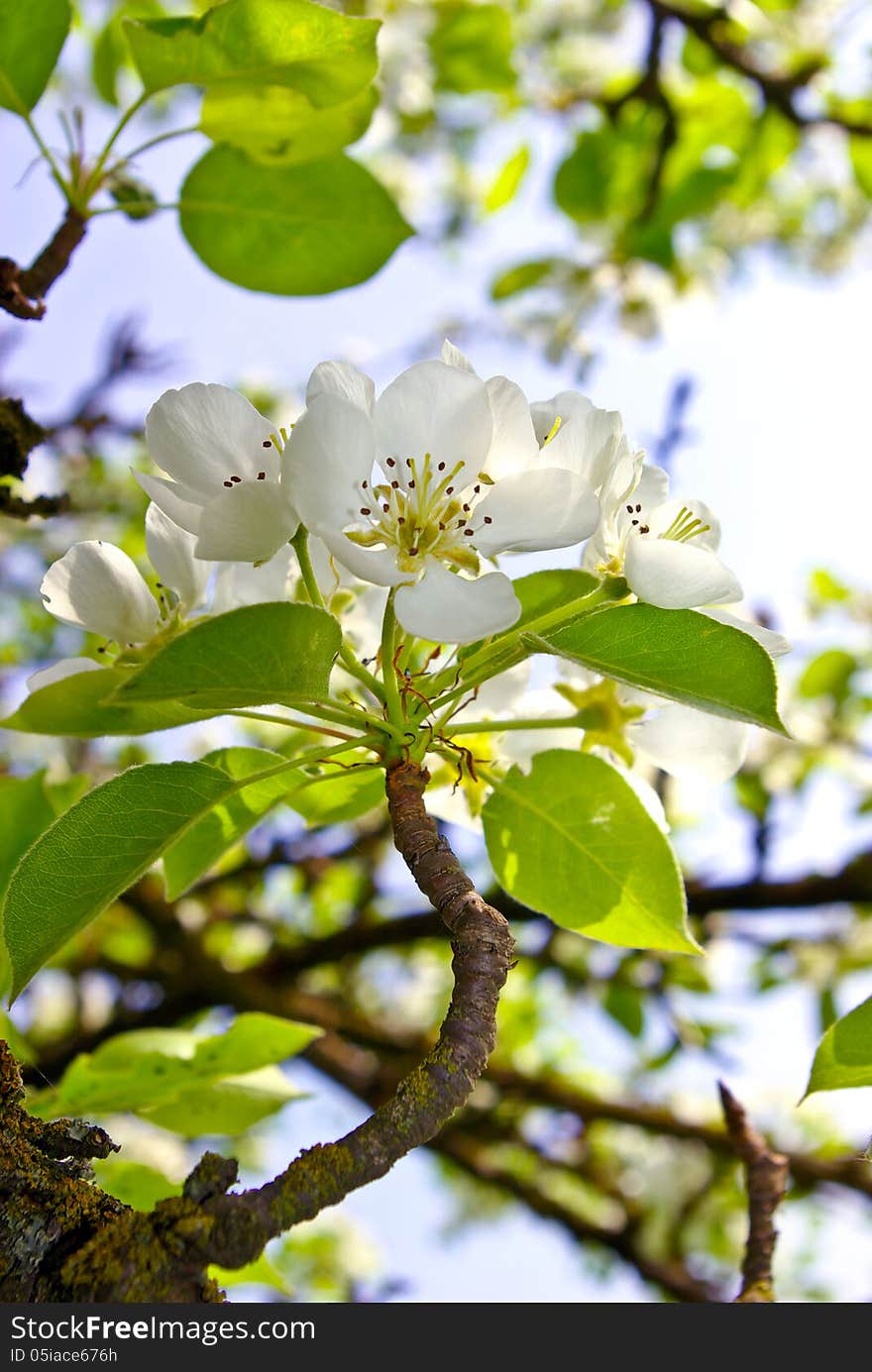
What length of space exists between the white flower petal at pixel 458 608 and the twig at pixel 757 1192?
67 cm

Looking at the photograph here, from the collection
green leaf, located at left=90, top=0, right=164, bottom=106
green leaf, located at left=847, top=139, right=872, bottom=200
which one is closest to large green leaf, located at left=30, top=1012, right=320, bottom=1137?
green leaf, located at left=90, top=0, right=164, bottom=106

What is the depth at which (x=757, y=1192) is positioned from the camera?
3.80ft

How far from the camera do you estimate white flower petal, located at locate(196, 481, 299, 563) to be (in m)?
0.79

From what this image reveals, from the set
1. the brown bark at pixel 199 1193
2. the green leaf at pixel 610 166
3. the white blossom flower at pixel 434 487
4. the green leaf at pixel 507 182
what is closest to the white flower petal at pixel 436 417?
the white blossom flower at pixel 434 487

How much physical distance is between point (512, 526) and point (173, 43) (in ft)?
2.16

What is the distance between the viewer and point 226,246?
1312mm

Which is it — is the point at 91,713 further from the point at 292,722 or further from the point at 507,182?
the point at 507,182

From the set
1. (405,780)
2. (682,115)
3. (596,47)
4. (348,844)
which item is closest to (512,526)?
(405,780)

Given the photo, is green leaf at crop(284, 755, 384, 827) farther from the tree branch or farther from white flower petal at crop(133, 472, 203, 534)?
the tree branch

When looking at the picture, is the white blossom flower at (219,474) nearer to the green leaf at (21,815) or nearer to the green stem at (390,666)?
the green stem at (390,666)

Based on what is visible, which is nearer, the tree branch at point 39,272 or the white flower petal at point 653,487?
the white flower petal at point 653,487

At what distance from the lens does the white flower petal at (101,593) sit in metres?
0.91

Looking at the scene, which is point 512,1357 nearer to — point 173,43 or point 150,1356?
point 150,1356

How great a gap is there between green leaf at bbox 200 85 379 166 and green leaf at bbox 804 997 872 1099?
3.19 ft
